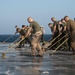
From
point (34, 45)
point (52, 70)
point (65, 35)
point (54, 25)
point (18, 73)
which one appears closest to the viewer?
point (18, 73)

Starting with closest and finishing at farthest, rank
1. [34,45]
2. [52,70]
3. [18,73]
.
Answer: [18,73]
[52,70]
[34,45]

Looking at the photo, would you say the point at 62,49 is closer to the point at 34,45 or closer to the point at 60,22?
the point at 60,22

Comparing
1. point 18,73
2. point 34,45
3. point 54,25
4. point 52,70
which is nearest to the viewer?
point 18,73

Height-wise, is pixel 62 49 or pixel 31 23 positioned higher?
pixel 31 23

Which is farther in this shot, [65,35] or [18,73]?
[65,35]

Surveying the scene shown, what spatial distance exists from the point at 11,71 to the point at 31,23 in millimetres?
6671

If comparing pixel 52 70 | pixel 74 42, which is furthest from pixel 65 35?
pixel 52 70

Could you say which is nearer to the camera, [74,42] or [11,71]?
[11,71]

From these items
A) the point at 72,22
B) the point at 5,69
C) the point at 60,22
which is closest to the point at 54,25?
the point at 60,22

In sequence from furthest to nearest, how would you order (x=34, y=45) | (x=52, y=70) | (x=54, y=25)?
(x=54, y=25) < (x=34, y=45) < (x=52, y=70)

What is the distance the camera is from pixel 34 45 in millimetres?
17578

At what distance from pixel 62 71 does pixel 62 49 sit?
11292 millimetres

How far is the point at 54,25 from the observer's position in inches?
923

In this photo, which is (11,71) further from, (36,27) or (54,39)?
(54,39)
